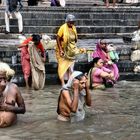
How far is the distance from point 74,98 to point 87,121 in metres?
0.61

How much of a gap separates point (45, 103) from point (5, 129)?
7.53ft

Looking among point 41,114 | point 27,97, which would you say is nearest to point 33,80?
point 27,97

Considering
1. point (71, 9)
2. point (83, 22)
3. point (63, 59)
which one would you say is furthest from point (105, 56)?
point (71, 9)

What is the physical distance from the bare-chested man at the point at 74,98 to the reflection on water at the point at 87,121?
13 centimetres

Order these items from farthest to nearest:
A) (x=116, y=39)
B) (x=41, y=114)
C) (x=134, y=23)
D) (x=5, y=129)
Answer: (x=134, y=23)
(x=116, y=39)
(x=41, y=114)
(x=5, y=129)

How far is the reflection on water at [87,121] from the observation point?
746 cm

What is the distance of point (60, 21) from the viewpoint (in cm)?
1684

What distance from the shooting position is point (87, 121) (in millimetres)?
8281

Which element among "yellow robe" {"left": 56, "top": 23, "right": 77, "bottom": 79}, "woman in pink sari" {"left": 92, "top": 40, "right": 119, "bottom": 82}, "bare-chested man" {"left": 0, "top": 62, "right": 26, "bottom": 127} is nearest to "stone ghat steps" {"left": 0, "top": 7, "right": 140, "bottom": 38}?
"woman in pink sari" {"left": 92, "top": 40, "right": 119, "bottom": 82}

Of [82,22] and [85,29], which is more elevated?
[82,22]

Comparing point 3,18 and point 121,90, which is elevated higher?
point 3,18

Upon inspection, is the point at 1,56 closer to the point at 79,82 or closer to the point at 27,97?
the point at 27,97

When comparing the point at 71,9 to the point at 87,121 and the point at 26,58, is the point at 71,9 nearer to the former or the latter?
the point at 26,58

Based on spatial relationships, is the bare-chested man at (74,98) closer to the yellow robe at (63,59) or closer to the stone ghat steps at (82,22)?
the yellow robe at (63,59)
